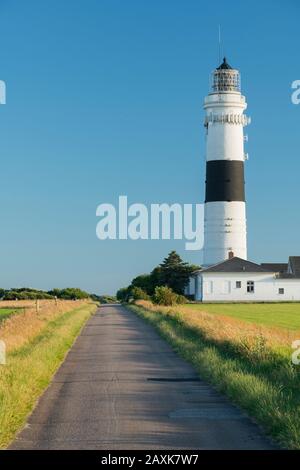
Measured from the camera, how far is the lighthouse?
8062 cm

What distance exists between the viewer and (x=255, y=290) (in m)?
90.1

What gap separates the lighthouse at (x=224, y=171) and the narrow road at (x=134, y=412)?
59494mm

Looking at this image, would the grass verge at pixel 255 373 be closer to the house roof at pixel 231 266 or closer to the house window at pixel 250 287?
the house roof at pixel 231 266

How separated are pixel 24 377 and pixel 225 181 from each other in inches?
2572

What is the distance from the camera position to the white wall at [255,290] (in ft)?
292

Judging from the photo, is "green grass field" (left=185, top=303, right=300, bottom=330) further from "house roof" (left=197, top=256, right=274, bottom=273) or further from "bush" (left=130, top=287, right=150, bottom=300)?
"bush" (left=130, top=287, right=150, bottom=300)

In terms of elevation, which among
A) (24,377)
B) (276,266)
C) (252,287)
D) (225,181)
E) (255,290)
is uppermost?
(225,181)

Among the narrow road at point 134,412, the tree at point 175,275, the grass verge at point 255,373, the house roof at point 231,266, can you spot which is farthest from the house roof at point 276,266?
the narrow road at point 134,412

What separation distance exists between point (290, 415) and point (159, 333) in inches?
844

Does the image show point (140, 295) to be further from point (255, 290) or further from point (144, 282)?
point (144, 282)

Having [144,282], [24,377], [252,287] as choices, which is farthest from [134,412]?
[144,282]

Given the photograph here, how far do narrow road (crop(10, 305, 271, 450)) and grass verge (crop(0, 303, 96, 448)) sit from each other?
0.19 meters

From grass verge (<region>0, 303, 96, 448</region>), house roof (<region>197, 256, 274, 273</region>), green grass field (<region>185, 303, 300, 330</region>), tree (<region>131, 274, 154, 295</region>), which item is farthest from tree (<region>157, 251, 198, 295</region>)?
grass verge (<region>0, 303, 96, 448</region>)
